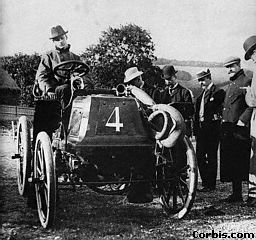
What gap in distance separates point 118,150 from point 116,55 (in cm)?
170

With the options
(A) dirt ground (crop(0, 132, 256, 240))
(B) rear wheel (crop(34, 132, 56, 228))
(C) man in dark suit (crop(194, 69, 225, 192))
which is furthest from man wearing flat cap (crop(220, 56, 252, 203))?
(B) rear wheel (crop(34, 132, 56, 228))

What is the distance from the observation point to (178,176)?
3896 mm

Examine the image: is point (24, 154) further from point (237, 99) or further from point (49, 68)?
point (237, 99)

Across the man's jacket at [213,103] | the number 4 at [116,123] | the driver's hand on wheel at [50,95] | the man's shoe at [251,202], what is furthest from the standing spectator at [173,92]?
the number 4 at [116,123]

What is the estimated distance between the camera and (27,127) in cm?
424

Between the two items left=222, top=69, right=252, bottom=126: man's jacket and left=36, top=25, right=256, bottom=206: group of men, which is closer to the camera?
left=36, top=25, right=256, bottom=206: group of men

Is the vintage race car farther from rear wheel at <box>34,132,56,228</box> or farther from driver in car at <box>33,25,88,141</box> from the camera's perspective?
driver in car at <box>33,25,88,141</box>

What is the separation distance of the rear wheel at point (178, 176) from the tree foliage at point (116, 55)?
125 cm

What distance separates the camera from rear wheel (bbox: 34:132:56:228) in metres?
3.37

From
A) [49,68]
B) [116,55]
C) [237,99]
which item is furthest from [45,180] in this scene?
[237,99]

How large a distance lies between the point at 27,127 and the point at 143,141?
1193 mm

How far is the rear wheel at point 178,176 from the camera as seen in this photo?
3727 millimetres

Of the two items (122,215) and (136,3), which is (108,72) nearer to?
(136,3)

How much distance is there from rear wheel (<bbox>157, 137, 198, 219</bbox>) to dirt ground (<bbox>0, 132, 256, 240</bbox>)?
123 millimetres
